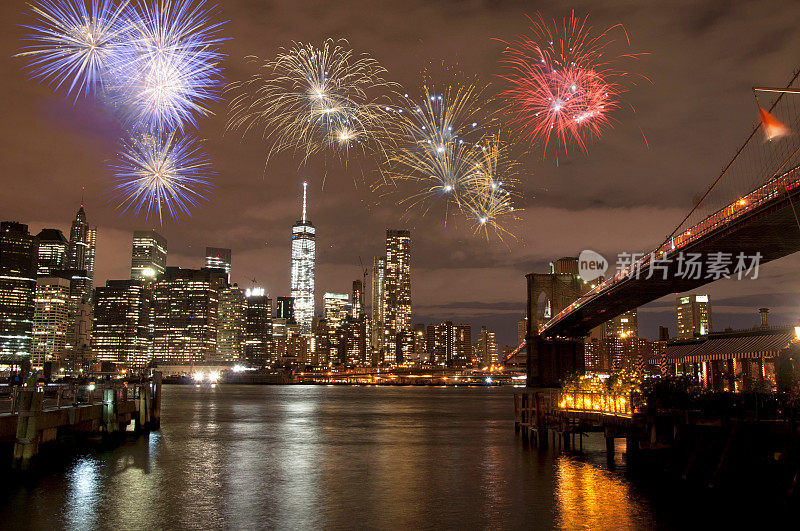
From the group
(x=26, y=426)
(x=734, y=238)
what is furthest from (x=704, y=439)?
(x=734, y=238)

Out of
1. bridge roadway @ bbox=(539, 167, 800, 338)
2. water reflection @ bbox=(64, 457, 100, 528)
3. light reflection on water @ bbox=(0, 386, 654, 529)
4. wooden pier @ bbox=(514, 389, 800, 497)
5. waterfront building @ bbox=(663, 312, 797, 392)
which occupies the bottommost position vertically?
light reflection on water @ bbox=(0, 386, 654, 529)

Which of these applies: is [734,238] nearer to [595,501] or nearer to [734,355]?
[734,355]

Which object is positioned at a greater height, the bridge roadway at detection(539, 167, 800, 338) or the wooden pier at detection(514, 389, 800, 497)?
the bridge roadway at detection(539, 167, 800, 338)

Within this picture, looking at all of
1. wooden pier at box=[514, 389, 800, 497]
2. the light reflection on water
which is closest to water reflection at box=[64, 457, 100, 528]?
Answer: the light reflection on water

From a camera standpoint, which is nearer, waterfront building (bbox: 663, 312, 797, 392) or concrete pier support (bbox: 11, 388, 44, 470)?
concrete pier support (bbox: 11, 388, 44, 470)

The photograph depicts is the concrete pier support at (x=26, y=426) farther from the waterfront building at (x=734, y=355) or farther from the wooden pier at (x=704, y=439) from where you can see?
the waterfront building at (x=734, y=355)

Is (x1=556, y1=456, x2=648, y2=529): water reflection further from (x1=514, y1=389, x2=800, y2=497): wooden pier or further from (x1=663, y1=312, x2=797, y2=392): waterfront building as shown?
(x1=663, y1=312, x2=797, y2=392): waterfront building

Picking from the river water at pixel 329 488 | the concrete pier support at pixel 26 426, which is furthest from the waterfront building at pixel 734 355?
the concrete pier support at pixel 26 426
